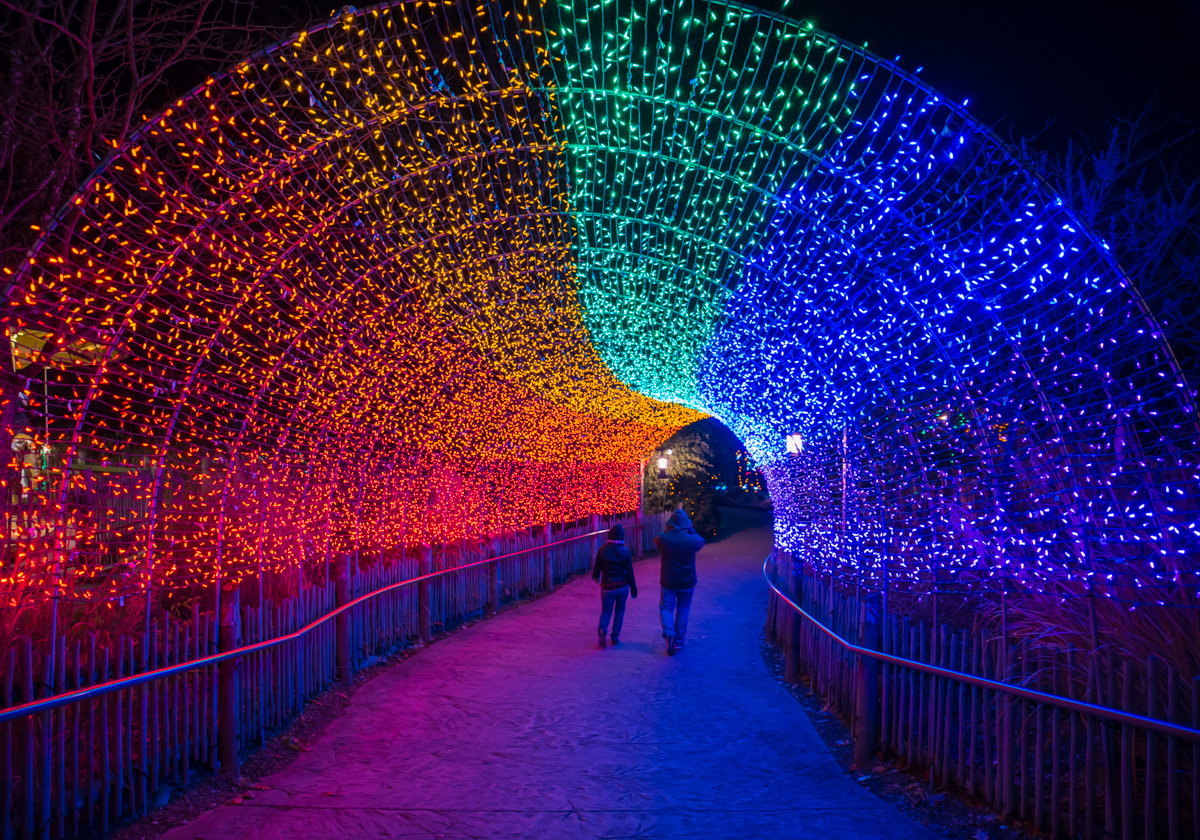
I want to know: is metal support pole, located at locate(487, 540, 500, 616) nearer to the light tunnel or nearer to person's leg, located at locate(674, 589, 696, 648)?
the light tunnel

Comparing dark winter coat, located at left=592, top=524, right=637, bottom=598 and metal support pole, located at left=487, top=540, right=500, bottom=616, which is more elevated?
dark winter coat, located at left=592, top=524, right=637, bottom=598

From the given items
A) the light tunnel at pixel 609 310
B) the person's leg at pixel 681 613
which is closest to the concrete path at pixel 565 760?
the person's leg at pixel 681 613

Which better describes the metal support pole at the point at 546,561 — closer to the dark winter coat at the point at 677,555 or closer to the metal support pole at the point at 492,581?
the metal support pole at the point at 492,581

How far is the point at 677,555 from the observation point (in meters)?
9.82

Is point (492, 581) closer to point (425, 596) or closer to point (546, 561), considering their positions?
point (425, 596)

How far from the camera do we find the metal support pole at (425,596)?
390 inches

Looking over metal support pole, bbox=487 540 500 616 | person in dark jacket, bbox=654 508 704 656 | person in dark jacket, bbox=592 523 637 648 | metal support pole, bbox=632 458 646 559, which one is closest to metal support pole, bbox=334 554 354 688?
person in dark jacket, bbox=592 523 637 648

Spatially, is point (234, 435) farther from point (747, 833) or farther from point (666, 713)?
point (747, 833)

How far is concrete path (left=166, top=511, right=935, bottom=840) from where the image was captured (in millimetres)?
4773

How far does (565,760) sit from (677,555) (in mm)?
4166

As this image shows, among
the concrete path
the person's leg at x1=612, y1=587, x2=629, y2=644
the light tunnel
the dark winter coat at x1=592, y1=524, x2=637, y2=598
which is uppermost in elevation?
the light tunnel

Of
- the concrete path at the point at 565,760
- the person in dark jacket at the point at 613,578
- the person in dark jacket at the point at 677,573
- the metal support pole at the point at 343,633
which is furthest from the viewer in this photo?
the person in dark jacket at the point at 613,578

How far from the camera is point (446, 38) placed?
558cm

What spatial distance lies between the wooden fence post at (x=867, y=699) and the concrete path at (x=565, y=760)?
0.24 metres
